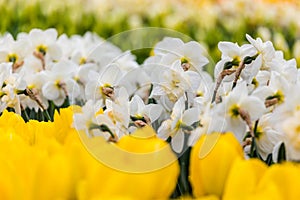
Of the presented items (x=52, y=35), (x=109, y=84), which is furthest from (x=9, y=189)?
(x=52, y=35)

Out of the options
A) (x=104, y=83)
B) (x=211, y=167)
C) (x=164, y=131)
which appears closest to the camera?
(x=211, y=167)

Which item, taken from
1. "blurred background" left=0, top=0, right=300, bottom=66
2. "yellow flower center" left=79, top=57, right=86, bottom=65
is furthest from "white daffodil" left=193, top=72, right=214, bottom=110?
"blurred background" left=0, top=0, right=300, bottom=66

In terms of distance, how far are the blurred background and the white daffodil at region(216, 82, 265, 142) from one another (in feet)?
9.25

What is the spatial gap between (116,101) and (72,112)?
0.16 meters

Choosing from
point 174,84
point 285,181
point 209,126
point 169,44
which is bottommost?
point 285,181

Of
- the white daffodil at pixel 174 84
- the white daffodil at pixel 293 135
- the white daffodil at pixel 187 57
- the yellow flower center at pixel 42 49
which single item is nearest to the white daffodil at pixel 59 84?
the yellow flower center at pixel 42 49

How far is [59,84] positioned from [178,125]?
0.95 metres

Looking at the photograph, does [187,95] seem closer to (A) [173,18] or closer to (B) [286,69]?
(B) [286,69]

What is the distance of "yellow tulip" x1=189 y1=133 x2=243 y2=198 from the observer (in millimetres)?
1222

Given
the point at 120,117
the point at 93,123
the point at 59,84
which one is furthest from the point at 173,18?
the point at 93,123

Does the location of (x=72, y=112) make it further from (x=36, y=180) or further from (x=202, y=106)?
(x=36, y=180)

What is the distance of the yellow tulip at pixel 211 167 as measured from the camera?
1.22 metres

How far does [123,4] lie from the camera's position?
7.55 m

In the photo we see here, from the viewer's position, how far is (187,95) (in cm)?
176
